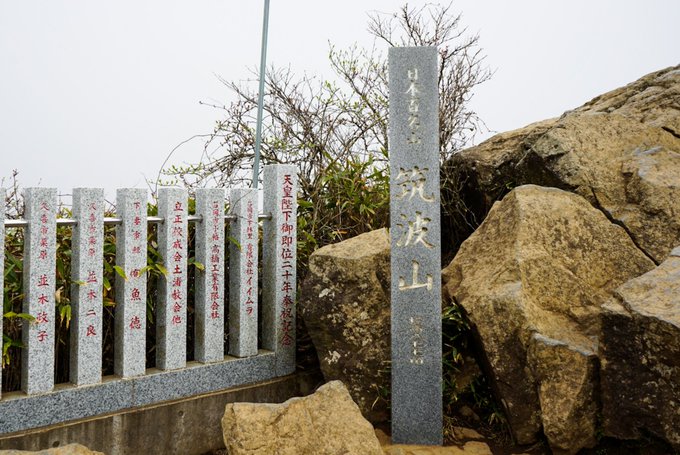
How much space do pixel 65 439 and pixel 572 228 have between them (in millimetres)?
3813

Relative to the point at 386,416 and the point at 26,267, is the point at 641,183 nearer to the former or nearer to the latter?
the point at 386,416

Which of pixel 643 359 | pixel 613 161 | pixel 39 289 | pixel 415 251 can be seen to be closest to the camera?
pixel 643 359

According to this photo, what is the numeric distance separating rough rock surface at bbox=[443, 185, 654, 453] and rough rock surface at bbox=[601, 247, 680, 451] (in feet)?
0.79

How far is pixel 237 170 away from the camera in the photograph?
23.9 feet

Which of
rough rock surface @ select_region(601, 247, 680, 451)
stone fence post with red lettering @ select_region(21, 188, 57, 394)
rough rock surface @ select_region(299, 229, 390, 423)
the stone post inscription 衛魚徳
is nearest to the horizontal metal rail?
stone fence post with red lettering @ select_region(21, 188, 57, 394)

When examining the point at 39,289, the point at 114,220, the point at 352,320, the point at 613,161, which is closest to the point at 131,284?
the point at 114,220

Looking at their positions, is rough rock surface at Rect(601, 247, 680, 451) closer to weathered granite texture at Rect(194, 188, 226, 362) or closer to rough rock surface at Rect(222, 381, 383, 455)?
rough rock surface at Rect(222, 381, 383, 455)

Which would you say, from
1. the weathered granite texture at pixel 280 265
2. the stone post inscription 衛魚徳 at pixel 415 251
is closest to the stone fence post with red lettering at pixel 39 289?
the weathered granite texture at pixel 280 265

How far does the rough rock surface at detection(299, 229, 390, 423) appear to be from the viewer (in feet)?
16.3

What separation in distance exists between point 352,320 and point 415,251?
0.72 m

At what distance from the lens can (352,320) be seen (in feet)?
16.3

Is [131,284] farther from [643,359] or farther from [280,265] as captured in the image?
[643,359]

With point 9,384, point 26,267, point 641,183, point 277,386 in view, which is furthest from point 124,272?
point 641,183

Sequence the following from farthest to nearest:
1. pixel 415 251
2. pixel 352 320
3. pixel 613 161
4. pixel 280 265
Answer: pixel 613 161, pixel 280 265, pixel 352 320, pixel 415 251
